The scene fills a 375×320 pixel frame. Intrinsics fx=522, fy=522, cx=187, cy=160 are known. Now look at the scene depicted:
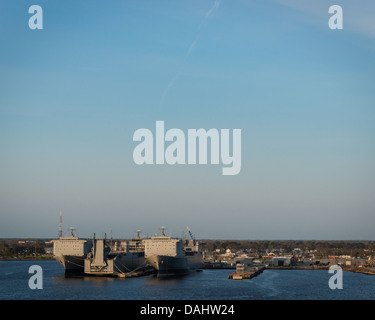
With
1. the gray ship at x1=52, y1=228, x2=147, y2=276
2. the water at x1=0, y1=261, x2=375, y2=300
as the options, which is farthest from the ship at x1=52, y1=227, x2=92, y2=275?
the water at x1=0, y1=261, x2=375, y2=300

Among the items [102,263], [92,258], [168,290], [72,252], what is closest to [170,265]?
[102,263]

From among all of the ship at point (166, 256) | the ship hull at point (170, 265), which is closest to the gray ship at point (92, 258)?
the ship at point (166, 256)

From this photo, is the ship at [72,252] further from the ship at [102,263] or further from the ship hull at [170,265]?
the ship hull at [170,265]

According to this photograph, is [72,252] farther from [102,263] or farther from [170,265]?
[170,265]

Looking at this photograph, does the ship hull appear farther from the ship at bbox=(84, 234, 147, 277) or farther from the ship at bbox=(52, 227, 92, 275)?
the ship at bbox=(52, 227, 92, 275)

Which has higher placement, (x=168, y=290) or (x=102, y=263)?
(x=102, y=263)

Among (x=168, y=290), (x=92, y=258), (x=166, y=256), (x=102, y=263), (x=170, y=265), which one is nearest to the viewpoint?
(x=168, y=290)
